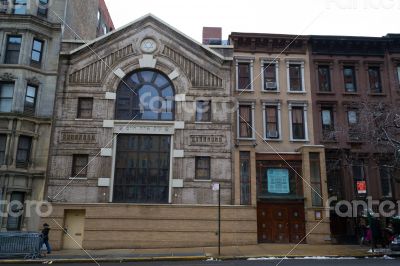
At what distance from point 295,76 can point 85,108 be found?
15.2 metres

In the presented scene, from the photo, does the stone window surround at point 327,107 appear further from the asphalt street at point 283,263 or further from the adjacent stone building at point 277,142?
the asphalt street at point 283,263

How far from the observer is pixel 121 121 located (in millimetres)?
24281

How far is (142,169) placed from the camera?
78.9ft

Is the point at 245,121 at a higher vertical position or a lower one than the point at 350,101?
lower

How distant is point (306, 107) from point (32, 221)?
19.6m

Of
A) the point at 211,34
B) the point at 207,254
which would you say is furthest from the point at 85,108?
the point at 211,34

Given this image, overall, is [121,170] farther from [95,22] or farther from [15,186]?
[95,22]

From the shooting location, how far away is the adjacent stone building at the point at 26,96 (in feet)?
74.6

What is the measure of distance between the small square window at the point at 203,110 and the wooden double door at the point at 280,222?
663cm

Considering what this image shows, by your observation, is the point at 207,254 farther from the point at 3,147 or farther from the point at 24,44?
the point at 24,44

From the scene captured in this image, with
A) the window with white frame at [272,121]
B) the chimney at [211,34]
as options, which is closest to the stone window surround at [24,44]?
the chimney at [211,34]

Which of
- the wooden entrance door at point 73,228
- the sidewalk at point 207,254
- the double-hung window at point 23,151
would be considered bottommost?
the sidewalk at point 207,254

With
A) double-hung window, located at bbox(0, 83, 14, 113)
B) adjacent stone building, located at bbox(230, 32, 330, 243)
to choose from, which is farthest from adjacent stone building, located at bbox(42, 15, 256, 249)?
double-hung window, located at bbox(0, 83, 14, 113)

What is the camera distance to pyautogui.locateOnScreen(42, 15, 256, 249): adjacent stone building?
74.8 ft
